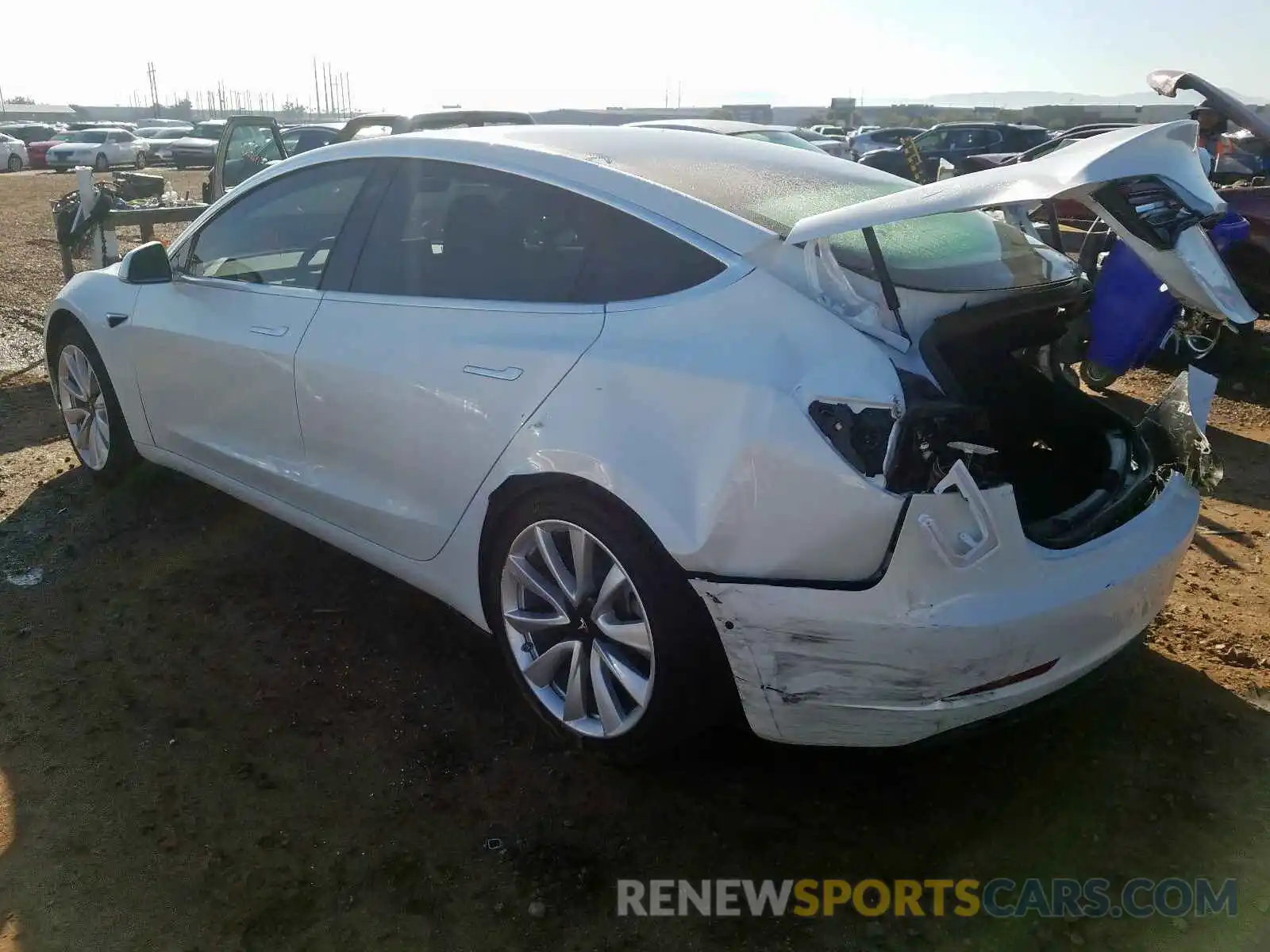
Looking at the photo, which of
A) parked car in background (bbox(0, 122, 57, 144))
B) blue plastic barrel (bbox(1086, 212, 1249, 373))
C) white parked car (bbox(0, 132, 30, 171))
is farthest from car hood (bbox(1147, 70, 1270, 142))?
parked car in background (bbox(0, 122, 57, 144))

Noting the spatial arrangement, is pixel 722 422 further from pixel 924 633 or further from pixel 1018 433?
pixel 1018 433

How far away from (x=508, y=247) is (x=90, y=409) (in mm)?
2839

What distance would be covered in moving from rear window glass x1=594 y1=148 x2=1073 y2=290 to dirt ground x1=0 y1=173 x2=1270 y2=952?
3.56ft

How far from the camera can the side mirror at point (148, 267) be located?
159 inches

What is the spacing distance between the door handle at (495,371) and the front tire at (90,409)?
246 cm

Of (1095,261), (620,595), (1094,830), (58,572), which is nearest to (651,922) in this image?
(620,595)

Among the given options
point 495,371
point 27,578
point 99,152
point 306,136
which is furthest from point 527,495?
point 99,152

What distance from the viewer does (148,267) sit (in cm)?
404

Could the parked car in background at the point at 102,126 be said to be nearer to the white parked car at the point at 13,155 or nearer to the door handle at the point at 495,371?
the white parked car at the point at 13,155

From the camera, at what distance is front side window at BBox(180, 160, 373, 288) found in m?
3.47

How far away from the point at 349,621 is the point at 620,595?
1465 mm

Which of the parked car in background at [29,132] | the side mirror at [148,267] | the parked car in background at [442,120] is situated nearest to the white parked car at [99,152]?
the parked car in background at [29,132]

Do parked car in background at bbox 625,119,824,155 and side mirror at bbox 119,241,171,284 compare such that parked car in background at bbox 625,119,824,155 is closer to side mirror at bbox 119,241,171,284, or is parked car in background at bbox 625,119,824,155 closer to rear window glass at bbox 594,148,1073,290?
side mirror at bbox 119,241,171,284

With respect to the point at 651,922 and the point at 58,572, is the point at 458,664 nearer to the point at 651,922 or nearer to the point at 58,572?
the point at 651,922
